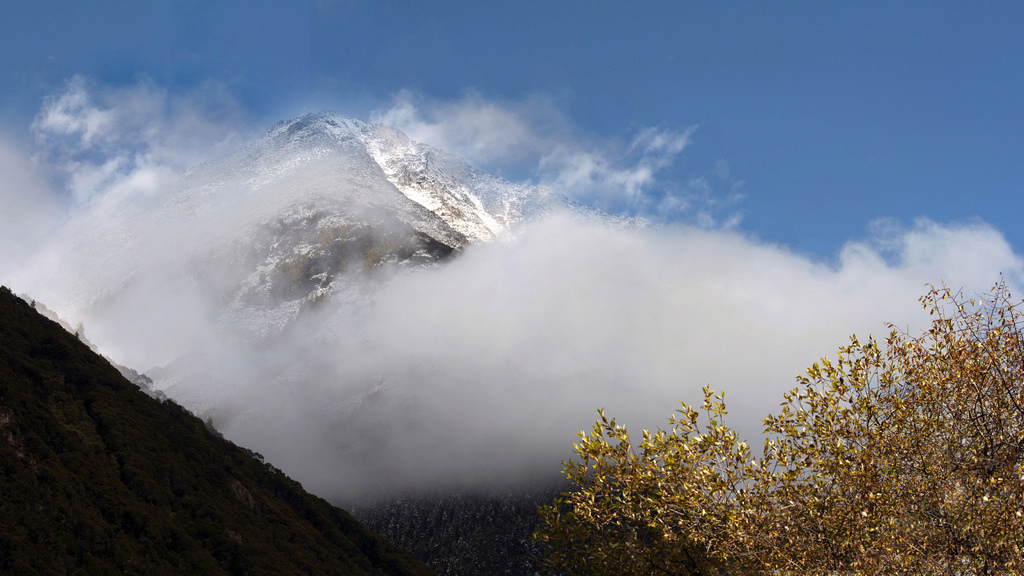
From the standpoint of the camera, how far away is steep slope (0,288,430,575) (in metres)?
89.7

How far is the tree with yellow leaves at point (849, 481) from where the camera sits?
14797 millimetres

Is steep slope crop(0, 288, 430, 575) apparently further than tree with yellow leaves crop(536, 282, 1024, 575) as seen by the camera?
Yes

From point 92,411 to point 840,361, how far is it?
6393 inches

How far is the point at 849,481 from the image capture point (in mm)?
15773

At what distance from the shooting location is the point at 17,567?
71500mm

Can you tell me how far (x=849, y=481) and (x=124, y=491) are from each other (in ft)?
434

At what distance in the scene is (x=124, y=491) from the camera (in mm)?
115500

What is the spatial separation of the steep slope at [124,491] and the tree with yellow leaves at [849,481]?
84.7m

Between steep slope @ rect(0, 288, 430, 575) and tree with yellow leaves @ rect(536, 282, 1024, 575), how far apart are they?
8470 cm

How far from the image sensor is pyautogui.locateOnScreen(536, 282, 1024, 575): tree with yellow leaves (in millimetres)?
14797

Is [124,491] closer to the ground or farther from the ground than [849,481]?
closer to the ground

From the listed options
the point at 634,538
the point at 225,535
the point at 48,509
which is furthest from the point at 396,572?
the point at 634,538

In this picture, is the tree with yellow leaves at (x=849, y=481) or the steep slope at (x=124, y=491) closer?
the tree with yellow leaves at (x=849, y=481)

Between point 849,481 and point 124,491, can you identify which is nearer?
point 849,481
